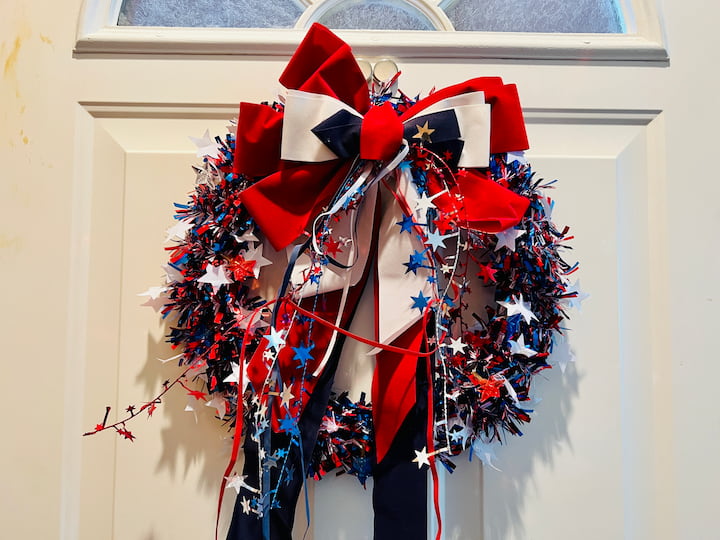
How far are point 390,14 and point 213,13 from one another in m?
0.33

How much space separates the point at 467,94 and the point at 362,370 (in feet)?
A: 1.53

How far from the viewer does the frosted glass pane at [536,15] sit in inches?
34.3

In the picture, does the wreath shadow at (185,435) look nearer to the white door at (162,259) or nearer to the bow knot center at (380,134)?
the white door at (162,259)

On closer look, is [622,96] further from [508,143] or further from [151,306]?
[151,306]

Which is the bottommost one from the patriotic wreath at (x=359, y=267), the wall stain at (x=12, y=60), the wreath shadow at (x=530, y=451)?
the wreath shadow at (x=530, y=451)

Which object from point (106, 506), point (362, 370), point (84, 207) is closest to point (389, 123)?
point (362, 370)

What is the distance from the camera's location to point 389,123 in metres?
0.68

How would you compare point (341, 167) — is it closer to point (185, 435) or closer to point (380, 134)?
point (380, 134)

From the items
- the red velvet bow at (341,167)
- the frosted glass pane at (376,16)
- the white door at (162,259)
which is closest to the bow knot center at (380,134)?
the red velvet bow at (341,167)

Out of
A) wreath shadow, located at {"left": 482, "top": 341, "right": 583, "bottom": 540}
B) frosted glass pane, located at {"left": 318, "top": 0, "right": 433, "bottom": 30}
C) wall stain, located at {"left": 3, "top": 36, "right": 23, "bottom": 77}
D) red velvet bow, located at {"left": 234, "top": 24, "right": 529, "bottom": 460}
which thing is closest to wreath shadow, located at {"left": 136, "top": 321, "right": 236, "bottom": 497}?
red velvet bow, located at {"left": 234, "top": 24, "right": 529, "bottom": 460}

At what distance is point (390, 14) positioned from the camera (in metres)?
0.87

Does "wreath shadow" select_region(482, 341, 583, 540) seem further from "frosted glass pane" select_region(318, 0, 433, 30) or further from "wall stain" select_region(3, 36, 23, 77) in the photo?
"wall stain" select_region(3, 36, 23, 77)

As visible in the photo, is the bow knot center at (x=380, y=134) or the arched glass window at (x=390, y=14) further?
the arched glass window at (x=390, y=14)

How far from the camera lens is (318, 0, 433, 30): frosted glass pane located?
34.0 inches
